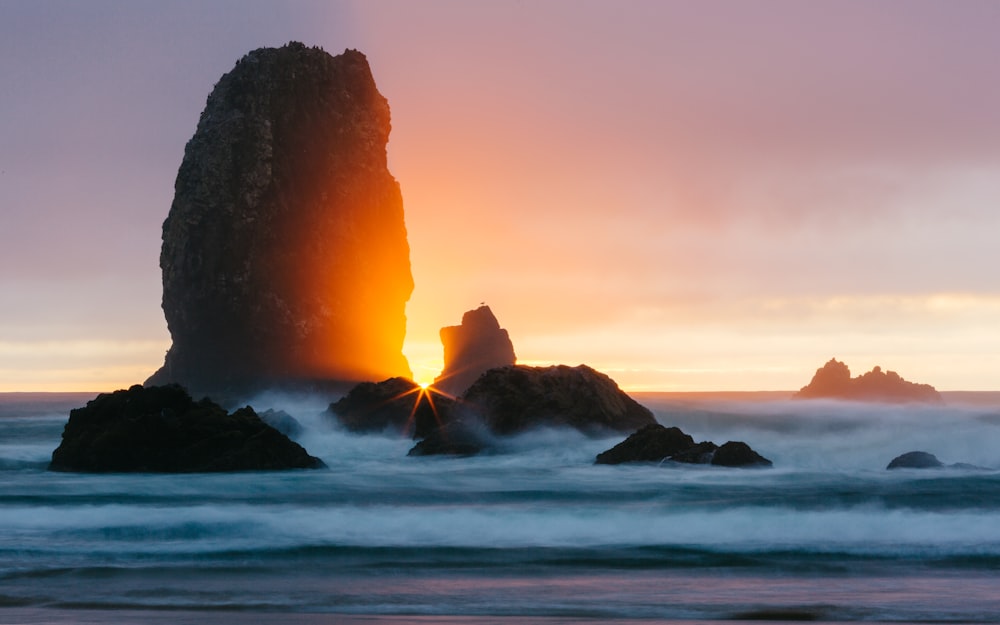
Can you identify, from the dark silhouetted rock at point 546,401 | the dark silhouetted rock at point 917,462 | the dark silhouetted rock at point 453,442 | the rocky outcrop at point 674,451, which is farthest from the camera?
the dark silhouetted rock at point 546,401

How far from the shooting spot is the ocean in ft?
52.7

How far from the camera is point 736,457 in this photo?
1449 inches

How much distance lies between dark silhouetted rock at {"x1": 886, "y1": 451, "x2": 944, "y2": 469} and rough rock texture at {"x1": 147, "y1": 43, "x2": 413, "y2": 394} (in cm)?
6251

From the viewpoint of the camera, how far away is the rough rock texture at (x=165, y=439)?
36531mm

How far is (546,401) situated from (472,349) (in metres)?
51.7

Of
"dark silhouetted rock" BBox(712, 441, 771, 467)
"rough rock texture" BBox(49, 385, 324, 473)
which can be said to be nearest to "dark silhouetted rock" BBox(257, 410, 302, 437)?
"rough rock texture" BBox(49, 385, 324, 473)

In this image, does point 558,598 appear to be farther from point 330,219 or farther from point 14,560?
point 330,219

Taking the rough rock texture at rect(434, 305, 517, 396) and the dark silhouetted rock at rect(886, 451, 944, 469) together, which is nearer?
the dark silhouetted rock at rect(886, 451, 944, 469)

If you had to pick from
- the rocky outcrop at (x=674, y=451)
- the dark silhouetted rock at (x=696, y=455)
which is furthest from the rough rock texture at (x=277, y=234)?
the dark silhouetted rock at (x=696, y=455)

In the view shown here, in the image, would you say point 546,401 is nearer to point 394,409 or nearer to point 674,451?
point 674,451

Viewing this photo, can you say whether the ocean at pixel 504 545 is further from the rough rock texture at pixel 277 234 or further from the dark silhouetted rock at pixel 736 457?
the rough rock texture at pixel 277 234

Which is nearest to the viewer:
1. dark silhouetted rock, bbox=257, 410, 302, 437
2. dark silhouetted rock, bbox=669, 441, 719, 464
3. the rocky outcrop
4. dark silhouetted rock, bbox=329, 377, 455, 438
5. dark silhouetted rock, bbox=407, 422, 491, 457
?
dark silhouetted rock, bbox=669, 441, 719, 464

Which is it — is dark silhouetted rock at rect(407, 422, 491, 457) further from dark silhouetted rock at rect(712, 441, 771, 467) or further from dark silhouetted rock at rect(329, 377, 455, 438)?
dark silhouetted rock at rect(712, 441, 771, 467)

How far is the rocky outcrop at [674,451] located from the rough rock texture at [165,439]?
9483mm
